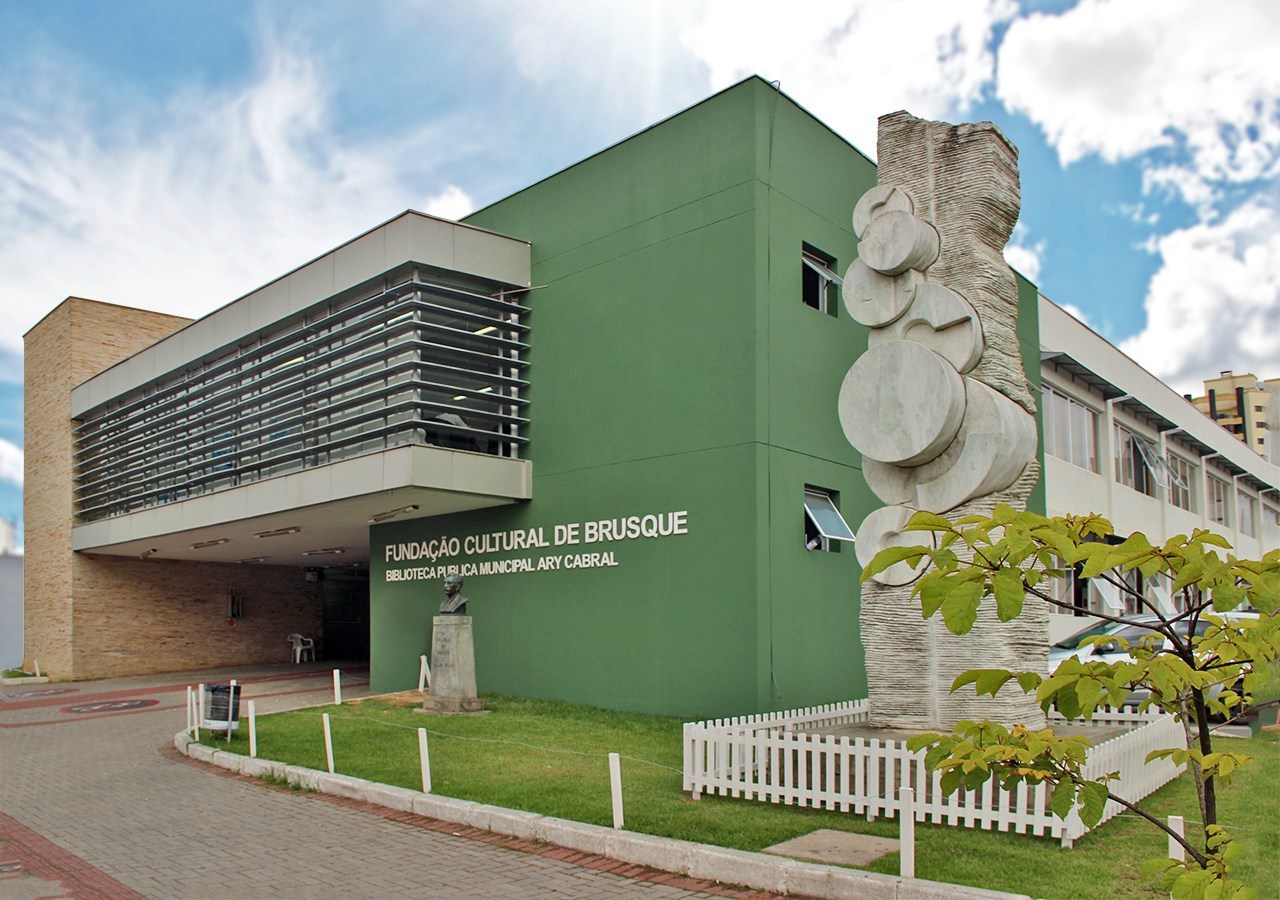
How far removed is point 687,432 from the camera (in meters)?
16.6

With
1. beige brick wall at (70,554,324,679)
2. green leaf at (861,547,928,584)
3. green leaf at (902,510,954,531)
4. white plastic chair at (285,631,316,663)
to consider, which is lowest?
white plastic chair at (285,631,316,663)

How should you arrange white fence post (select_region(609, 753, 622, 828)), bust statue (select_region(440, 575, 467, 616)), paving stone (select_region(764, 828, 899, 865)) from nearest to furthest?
paving stone (select_region(764, 828, 899, 865))
white fence post (select_region(609, 753, 622, 828))
bust statue (select_region(440, 575, 467, 616))

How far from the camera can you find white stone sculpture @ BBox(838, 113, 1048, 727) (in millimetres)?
10633

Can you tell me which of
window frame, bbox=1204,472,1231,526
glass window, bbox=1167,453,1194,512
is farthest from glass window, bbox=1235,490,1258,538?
glass window, bbox=1167,453,1194,512

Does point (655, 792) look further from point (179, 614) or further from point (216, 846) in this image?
point (179, 614)

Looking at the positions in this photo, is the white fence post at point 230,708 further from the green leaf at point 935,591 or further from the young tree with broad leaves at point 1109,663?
the green leaf at point 935,591

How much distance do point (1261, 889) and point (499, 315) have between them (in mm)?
15588

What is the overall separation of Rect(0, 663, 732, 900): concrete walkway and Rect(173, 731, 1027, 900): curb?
18 cm

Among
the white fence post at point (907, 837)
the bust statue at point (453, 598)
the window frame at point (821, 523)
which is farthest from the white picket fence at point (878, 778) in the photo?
the bust statue at point (453, 598)

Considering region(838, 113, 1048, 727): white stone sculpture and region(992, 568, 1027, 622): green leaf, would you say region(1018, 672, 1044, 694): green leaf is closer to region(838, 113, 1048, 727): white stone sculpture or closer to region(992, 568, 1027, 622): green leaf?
region(992, 568, 1027, 622): green leaf

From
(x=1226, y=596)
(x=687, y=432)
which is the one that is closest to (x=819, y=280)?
(x=687, y=432)

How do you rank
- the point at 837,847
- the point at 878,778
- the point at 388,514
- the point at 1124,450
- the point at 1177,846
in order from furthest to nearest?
the point at 1124,450
the point at 388,514
the point at 878,778
the point at 837,847
the point at 1177,846

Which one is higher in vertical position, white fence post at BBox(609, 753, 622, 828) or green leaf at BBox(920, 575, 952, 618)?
green leaf at BBox(920, 575, 952, 618)

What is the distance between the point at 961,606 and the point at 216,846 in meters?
8.53
